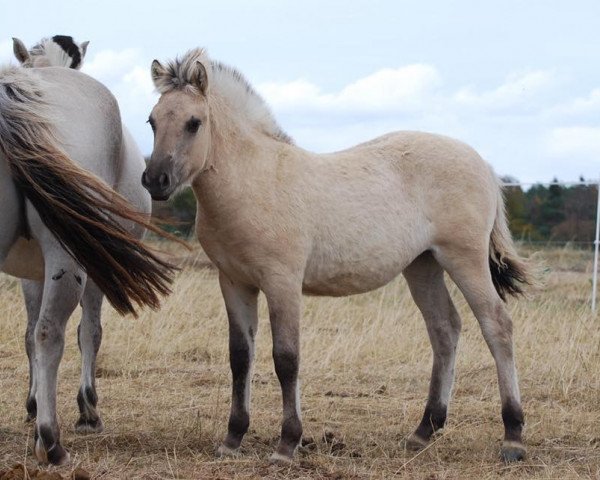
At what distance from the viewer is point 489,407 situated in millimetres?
6234

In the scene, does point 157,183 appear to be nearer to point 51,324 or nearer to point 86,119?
point 86,119

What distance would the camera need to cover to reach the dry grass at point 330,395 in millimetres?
4699

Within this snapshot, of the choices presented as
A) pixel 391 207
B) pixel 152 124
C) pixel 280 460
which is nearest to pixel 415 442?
pixel 280 460

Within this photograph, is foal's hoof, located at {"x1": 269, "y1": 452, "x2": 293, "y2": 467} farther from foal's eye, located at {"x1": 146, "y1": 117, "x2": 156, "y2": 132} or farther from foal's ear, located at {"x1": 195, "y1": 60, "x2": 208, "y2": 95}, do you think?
foal's ear, located at {"x1": 195, "y1": 60, "x2": 208, "y2": 95}

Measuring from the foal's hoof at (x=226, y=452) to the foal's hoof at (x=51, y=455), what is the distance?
759 mm

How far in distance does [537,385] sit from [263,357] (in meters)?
2.24

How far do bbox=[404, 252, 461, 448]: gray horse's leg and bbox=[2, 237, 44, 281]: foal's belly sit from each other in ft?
6.97

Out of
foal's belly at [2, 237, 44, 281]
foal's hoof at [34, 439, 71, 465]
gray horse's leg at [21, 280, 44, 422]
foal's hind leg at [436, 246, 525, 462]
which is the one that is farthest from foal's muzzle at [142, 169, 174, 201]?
gray horse's leg at [21, 280, 44, 422]

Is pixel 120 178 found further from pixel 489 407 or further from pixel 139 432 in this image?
pixel 489 407

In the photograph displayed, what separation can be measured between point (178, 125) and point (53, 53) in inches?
82.3

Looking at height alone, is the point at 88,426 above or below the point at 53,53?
below

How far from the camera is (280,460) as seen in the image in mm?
4625

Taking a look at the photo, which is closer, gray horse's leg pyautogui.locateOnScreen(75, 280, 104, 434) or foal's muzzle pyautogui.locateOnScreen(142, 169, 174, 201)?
foal's muzzle pyautogui.locateOnScreen(142, 169, 174, 201)

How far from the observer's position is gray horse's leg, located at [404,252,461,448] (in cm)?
541
